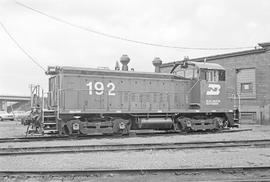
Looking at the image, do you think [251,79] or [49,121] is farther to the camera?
[251,79]

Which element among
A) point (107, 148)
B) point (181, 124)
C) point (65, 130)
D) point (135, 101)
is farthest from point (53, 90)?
point (181, 124)

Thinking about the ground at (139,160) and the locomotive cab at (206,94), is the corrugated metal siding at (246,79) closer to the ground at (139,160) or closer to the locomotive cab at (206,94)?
the locomotive cab at (206,94)

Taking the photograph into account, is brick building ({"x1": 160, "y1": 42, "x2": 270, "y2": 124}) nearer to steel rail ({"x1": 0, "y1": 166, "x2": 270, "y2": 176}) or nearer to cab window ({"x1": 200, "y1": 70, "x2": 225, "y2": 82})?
cab window ({"x1": 200, "y1": 70, "x2": 225, "y2": 82})

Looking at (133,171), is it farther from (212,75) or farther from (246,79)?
(246,79)

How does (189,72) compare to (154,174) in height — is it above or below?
above

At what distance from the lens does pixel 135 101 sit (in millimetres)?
16609

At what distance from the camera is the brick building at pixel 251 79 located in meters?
25.0

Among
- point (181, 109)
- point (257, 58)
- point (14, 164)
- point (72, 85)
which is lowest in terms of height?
point (14, 164)

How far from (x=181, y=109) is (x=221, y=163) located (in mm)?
8983

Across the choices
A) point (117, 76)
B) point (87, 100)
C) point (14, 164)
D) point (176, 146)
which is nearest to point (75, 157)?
point (14, 164)

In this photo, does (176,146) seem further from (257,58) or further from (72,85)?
(257,58)

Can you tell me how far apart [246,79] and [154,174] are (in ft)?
70.4

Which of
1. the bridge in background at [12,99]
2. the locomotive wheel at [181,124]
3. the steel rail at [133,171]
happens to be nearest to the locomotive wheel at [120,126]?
the locomotive wheel at [181,124]

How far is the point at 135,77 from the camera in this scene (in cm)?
1678
